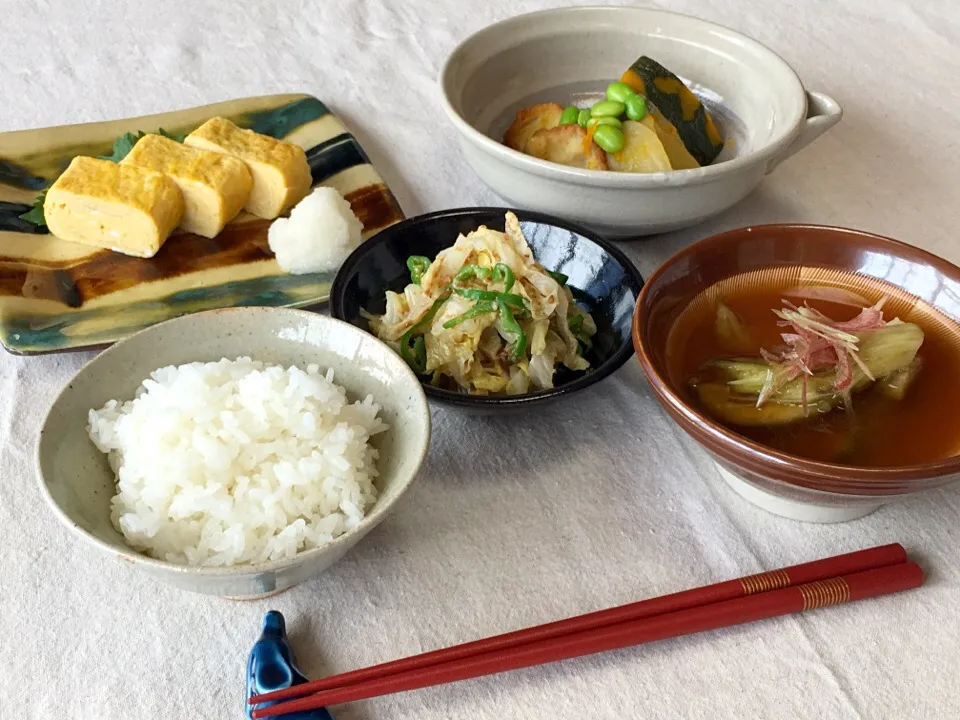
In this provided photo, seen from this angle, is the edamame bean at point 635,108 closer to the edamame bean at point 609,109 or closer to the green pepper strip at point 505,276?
the edamame bean at point 609,109

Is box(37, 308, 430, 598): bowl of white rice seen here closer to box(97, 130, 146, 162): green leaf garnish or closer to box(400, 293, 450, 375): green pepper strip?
box(400, 293, 450, 375): green pepper strip

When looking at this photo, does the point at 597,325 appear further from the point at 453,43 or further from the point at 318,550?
the point at 453,43

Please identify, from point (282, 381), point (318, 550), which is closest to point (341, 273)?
point (282, 381)

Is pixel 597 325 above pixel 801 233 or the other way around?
the other way around

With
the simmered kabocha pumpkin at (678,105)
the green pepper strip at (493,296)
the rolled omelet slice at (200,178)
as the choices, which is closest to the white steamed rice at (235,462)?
the green pepper strip at (493,296)

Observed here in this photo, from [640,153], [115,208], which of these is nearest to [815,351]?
[640,153]
